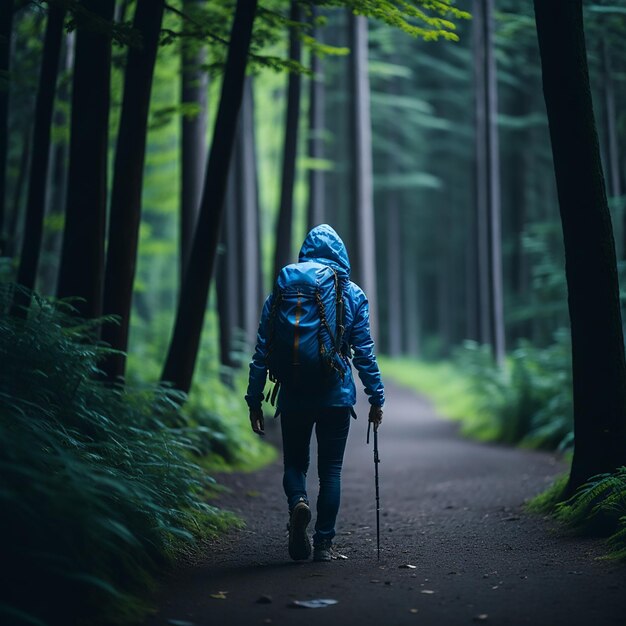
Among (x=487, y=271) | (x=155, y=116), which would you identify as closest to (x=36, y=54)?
(x=155, y=116)

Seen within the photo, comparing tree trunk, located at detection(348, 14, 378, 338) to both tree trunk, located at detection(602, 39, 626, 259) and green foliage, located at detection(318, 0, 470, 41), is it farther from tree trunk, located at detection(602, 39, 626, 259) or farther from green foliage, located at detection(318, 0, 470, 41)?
green foliage, located at detection(318, 0, 470, 41)

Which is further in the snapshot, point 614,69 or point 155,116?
point 614,69

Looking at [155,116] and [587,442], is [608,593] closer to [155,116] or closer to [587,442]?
[587,442]

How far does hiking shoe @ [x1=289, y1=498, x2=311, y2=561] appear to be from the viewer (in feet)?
19.4

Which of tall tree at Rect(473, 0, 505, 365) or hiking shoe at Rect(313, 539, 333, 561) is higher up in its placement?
tall tree at Rect(473, 0, 505, 365)

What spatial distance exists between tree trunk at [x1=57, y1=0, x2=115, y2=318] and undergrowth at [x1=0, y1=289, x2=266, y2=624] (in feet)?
1.45

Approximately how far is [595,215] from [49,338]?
4689mm

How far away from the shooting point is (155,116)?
1130 centimetres

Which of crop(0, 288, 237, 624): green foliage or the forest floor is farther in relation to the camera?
the forest floor

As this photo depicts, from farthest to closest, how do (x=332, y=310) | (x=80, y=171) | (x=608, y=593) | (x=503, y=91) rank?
(x=503, y=91), (x=80, y=171), (x=332, y=310), (x=608, y=593)

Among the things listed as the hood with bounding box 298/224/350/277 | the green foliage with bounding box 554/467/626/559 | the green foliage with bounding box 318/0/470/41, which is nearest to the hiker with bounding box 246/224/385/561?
the hood with bounding box 298/224/350/277

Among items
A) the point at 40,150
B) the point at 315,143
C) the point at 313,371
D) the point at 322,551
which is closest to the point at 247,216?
Answer: the point at 315,143

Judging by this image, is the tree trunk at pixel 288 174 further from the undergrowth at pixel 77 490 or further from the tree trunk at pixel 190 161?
the undergrowth at pixel 77 490

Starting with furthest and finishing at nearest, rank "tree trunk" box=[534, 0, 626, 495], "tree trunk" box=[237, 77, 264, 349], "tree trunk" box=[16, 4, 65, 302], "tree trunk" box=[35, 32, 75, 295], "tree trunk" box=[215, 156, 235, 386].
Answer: "tree trunk" box=[237, 77, 264, 349], "tree trunk" box=[215, 156, 235, 386], "tree trunk" box=[35, 32, 75, 295], "tree trunk" box=[16, 4, 65, 302], "tree trunk" box=[534, 0, 626, 495]
